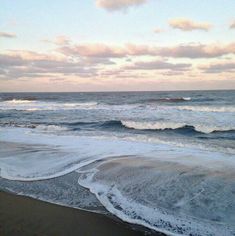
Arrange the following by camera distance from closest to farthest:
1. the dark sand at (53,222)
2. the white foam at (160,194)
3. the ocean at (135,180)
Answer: the dark sand at (53,222)
the white foam at (160,194)
the ocean at (135,180)

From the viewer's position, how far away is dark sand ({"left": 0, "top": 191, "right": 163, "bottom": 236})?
413cm

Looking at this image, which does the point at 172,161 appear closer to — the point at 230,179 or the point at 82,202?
the point at 230,179

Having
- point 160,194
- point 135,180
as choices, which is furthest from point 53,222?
point 135,180

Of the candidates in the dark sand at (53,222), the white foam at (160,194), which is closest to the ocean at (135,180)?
the white foam at (160,194)

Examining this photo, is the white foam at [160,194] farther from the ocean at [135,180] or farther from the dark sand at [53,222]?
the dark sand at [53,222]

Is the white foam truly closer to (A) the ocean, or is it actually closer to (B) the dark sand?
(A) the ocean

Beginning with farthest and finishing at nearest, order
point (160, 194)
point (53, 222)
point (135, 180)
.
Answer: point (135, 180)
point (160, 194)
point (53, 222)

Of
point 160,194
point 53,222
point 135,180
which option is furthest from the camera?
point 135,180

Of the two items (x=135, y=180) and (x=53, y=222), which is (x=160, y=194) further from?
(x=53, y=222)

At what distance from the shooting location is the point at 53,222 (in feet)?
14.5

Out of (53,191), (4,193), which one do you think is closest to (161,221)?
(53,191)

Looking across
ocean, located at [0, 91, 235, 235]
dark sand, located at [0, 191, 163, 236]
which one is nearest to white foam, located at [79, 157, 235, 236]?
ocean, located at [0, 91, 235, 235]

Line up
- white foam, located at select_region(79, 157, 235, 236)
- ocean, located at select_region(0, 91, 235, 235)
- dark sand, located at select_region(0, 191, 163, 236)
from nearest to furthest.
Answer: dark sand, located at select_region(0, 191, 163, 236) → white foam, located at select_region(79, 157, 235, 236) → ocean, located at select_region(0, 91, 235, 235)

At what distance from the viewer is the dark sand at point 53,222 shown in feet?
13.6
